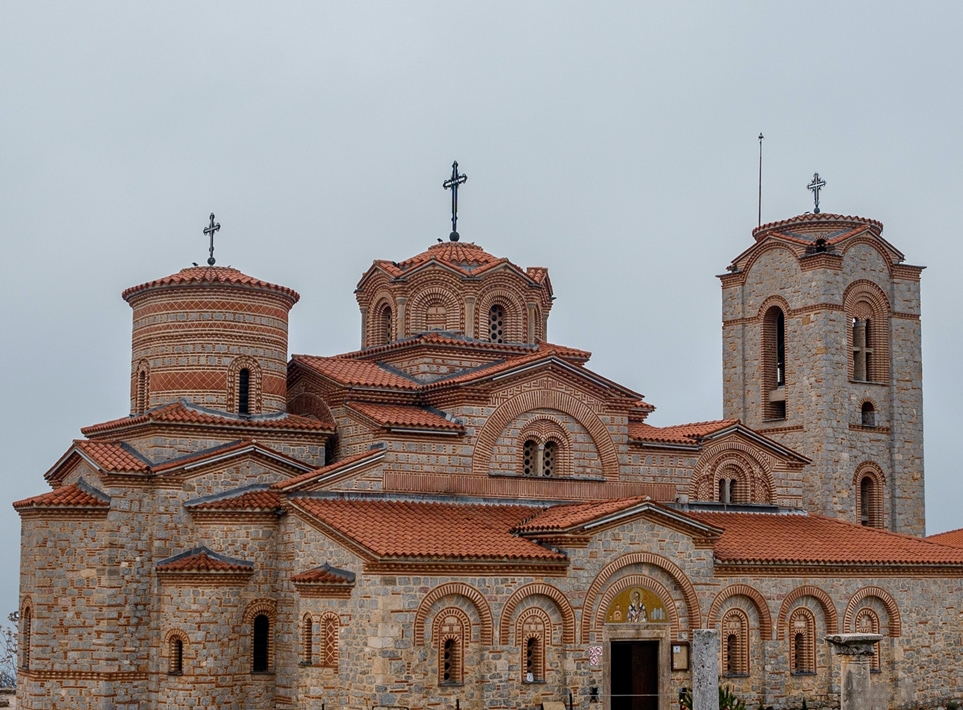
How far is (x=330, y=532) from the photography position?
23.2m

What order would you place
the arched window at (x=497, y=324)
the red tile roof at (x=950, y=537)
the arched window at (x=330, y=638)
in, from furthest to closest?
1. the red tile roof at (x=950, y=537)
2. the arched window at (x=497, y=324)
3. the arched window at (x=330, y=638)

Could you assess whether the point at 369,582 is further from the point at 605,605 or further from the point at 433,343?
the point at 433,343

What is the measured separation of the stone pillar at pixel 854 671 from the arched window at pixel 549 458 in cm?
780

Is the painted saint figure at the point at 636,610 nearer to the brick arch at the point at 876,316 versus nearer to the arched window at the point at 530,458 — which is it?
the arched window at the point at 530,458

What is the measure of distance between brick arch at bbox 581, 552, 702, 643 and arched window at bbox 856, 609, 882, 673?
4.45 meters

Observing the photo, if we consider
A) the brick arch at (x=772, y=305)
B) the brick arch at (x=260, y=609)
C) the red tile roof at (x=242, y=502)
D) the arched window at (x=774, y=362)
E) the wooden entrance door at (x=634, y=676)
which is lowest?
the wooden entrance door at (x=634, y=676)

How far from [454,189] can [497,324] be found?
3.24m

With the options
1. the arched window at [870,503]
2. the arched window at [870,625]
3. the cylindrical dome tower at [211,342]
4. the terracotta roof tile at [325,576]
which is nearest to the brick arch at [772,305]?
the arched window at [870,503]

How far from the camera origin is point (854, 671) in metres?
20.1

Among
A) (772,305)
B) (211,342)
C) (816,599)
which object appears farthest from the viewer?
(772,305)

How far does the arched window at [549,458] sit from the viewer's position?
87.8 feet

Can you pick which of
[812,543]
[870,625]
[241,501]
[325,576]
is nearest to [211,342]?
[241,501]

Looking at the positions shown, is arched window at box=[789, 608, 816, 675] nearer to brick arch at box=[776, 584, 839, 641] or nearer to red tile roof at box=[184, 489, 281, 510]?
brick arch at box=[776, 584, 839, 641]

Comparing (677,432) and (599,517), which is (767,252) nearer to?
(677,432)
